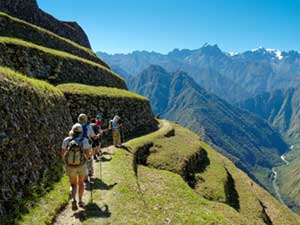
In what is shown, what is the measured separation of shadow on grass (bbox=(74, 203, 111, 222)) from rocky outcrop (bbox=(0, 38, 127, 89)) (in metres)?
25.5

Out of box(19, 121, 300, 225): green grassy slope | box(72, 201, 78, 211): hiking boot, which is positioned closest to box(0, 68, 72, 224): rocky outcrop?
box(19, 121, 300, 225): green grassy slope

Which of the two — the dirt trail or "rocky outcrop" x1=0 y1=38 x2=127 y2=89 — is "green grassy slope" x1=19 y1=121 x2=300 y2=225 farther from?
"rocky outcrop" x1=0 y1=38 x2=127 y2=89

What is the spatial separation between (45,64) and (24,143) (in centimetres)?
3256

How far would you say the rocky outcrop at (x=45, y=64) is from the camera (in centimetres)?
4581

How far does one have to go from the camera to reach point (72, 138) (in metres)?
20.2

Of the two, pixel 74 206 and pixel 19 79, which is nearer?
pixel 74 206

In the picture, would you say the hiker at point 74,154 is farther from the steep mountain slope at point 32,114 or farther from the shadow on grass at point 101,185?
the shadow on grass at point 101,185

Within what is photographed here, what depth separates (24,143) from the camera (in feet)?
72.8

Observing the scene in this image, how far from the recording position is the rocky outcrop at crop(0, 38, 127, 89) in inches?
1804

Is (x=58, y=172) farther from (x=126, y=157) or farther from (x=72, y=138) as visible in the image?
(x=126, y=157)

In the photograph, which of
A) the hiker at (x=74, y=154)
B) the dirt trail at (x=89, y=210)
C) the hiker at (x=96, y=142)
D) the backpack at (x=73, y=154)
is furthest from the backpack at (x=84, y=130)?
the hiker at (x=96, y=142)

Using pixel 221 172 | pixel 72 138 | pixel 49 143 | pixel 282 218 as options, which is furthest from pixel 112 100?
pixel 72 138

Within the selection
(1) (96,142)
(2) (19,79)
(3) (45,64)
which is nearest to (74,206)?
(2) (19,79)

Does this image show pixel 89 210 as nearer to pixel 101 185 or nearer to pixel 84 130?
pixel 101 185
